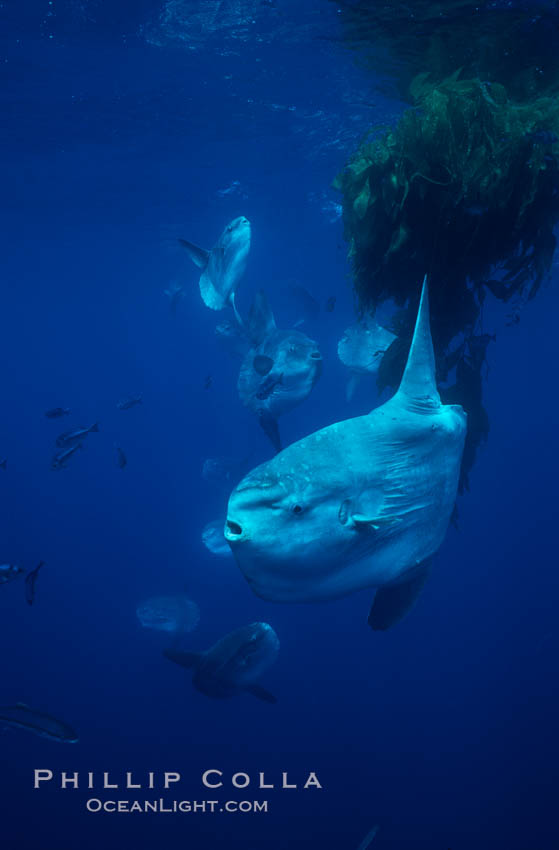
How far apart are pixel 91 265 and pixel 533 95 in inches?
1410

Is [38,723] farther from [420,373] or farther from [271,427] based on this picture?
[420,373]

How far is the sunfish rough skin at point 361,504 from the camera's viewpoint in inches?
84.3

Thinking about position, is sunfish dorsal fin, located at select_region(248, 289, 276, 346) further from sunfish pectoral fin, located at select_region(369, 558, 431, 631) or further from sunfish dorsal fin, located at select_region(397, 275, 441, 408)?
sunfish pectoral fin, located at select_region(369, 558, 431, 631)

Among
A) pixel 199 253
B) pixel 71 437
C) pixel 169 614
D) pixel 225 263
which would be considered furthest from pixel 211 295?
pixel 169 614

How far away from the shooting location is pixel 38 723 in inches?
198

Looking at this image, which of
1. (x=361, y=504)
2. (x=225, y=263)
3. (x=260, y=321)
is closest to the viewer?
(x=361, y=504)

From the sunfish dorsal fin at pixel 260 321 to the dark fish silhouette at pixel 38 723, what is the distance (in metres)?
5.71

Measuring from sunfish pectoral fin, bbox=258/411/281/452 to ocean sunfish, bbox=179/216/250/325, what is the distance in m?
1.68

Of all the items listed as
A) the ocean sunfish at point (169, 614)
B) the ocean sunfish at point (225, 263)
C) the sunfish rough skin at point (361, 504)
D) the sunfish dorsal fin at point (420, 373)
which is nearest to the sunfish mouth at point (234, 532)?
the sunfish rough skin at point (361, 504)

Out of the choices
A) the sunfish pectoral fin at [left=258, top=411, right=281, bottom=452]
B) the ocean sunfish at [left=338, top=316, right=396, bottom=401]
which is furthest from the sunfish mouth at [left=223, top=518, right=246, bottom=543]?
the ocean sunfish at [left=338, top=316, right=396, bottom=401]

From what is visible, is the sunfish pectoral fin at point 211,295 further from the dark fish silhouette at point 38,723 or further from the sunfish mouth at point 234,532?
the dark fish silhouette at point 38,723

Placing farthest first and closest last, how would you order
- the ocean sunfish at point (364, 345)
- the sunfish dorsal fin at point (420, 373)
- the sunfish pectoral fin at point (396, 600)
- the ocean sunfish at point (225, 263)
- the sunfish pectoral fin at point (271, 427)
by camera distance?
the ocean sunfish at point (364, 345) → the sunfish pectoral fin at point (271, 427) → the ocean sunfish at point (225, 263) → the sunfish pectoral fin at point (396, 600) → the sunfish dorsal fin at point (420, 373)

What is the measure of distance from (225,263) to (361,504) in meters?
4.72

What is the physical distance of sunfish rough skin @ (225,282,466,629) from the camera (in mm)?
2141
